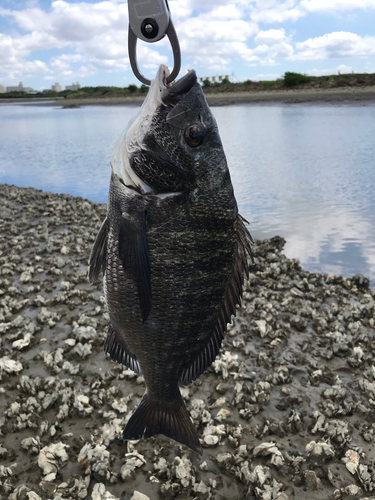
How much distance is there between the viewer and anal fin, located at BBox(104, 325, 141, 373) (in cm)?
201

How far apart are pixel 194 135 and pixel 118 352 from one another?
118 cm

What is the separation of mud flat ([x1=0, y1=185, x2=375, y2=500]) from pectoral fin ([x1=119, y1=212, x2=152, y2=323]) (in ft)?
6.21

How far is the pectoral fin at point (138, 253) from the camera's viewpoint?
162 centimetres

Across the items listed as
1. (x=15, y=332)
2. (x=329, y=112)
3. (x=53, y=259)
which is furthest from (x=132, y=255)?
(x=329, y=112)

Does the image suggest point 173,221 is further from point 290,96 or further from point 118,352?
point 290,96

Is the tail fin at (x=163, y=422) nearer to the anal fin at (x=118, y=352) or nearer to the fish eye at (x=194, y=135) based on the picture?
the anal fin at (x=118, y=352)

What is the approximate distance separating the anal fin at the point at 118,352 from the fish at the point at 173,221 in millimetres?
256

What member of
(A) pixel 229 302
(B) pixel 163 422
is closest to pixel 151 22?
(A) pixel 229 302

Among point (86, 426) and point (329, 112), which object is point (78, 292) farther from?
point (329, 112)

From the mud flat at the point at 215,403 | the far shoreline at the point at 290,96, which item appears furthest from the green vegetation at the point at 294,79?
the mud flat at the point at 215,403

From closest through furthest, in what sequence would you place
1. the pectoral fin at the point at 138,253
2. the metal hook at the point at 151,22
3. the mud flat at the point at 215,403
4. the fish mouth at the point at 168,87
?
the metal hook at the point at 151,22
the fish mouth at the point at 168,87
the pectoral fin at the point at 138,253
the mud flat at the point at 215,403

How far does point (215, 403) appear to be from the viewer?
365cm

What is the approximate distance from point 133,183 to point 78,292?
14.0ft

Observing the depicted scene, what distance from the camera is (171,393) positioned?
1992mm
